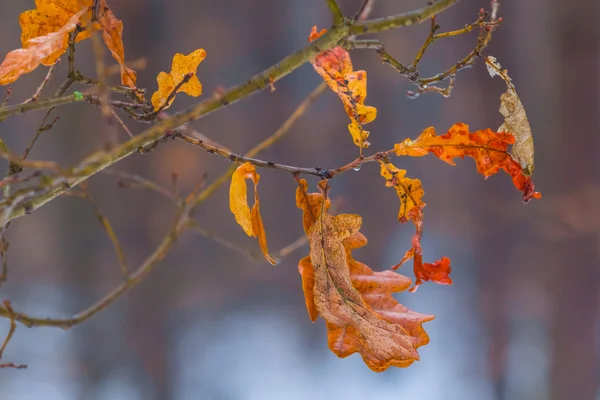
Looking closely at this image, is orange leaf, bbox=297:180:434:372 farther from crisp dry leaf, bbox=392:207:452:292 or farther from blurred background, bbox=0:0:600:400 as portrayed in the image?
blurred background, bbox=0:0:600:400

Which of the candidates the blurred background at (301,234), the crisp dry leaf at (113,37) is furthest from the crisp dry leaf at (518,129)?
the blurred background at (301,234)

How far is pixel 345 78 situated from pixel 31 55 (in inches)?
3.7

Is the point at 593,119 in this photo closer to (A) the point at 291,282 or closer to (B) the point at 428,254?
(B) the point at 428,254

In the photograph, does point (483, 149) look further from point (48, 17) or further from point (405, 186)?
point (48, 17)

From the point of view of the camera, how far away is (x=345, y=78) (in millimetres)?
166

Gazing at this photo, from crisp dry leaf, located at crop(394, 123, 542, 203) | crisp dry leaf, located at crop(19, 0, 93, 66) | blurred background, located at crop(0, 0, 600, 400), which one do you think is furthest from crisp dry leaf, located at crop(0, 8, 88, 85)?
blurred background, located at crop(0, 0, 600, 400)

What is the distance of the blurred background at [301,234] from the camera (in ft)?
1.73

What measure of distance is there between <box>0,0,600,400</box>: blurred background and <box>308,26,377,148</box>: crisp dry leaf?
0.35 m

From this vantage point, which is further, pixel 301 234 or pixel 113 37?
pixel 301 234

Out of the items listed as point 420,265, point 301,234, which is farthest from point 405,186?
point 301,234

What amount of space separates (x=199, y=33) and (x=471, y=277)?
0.38 metres

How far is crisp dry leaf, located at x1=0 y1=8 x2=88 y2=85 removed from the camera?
154mm

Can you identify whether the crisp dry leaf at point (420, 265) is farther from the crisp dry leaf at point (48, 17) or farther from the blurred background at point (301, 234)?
the blurred background at point (301, 234)

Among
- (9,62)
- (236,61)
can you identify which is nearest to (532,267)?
(236,61)
